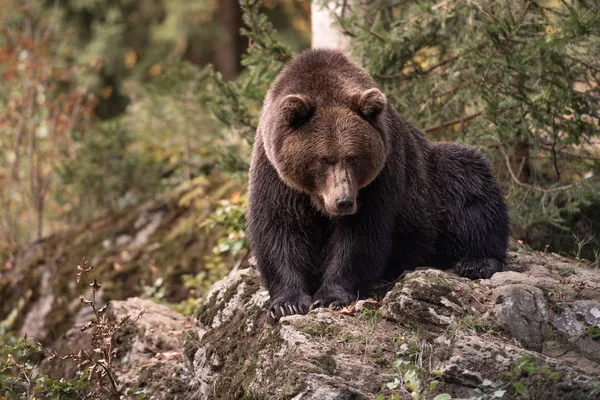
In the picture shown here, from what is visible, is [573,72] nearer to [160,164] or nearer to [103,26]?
[160,164]

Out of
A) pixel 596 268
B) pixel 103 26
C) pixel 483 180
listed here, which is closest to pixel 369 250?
pixel 483 180

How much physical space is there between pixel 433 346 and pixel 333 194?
1.07 m

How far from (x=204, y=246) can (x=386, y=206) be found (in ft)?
14.0

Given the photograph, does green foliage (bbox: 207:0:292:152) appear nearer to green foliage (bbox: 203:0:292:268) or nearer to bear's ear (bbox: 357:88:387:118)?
green foliage (bbox: 203:0:292:268)

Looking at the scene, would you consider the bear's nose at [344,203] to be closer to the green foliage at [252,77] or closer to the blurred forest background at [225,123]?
the blurred forest background at [225,123]

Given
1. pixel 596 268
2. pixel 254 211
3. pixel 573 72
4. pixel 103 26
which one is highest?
pixel 103 26

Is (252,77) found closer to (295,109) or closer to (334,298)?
(295,109)

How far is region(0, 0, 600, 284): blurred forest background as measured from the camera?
627 centimetres

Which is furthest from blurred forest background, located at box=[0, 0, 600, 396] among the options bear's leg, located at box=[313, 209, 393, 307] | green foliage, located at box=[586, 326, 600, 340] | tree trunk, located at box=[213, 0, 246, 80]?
green foliage, located at box=[586, 326, 600, 340]

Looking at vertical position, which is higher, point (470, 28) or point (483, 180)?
point (470, 28)

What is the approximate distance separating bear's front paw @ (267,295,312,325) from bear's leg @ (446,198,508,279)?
1.27m

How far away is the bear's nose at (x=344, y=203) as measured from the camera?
4531mm

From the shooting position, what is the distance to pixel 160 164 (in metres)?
11.3

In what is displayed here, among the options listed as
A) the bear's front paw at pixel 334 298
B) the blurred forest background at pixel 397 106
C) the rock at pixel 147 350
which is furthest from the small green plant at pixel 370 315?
the blurred forest background at pixel 397 106
